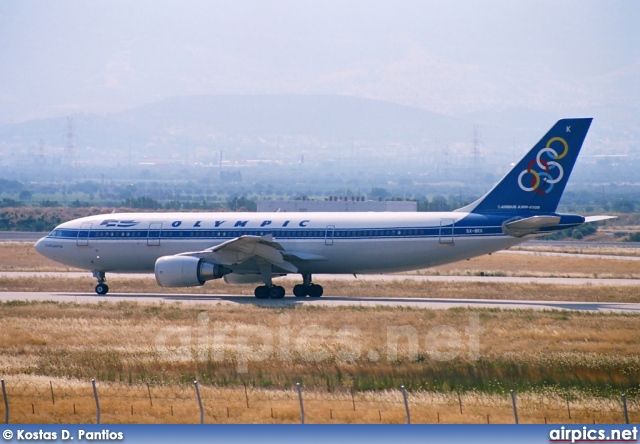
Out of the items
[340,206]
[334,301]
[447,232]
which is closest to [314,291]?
[334,301]

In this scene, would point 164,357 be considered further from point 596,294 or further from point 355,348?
point 596,294

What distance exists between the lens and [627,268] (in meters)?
54.1

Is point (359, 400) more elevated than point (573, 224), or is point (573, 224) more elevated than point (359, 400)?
point (573, 224)

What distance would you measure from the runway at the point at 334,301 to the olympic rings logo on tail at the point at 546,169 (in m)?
4.40

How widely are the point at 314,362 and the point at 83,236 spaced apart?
20104 mm

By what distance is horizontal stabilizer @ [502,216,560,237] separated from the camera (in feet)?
116

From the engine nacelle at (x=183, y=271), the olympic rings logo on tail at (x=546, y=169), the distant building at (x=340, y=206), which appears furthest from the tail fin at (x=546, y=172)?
the distant building at (x=340, y=206)

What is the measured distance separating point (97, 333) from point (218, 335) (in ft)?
11.9

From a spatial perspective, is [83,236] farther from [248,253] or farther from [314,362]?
[314,362]

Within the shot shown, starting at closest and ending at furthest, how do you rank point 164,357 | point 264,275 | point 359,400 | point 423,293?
1. point 359,400
2. point 164,357
3. point 264,275
4. point 423,293

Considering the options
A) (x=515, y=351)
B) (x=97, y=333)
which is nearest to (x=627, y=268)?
(x=515, y=351)

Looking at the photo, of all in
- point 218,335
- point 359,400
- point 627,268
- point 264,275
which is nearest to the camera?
point 359,400

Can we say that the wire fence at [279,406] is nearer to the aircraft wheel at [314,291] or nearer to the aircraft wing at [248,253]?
the aircraft wing at [248,253]

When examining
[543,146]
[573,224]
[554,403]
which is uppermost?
[543,146]
